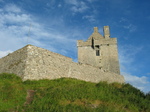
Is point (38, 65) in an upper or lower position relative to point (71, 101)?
upper

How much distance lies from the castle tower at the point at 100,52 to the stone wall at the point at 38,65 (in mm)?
15162

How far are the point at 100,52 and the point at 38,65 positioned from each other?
74.0 feet

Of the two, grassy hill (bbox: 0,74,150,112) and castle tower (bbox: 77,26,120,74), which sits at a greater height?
castle tower (bbox: 77,26,120,74)

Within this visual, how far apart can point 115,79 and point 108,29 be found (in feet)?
50.7

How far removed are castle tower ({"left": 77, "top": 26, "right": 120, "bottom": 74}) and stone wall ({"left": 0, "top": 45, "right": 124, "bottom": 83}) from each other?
49.7 feet

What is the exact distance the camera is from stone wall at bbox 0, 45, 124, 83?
587 inches

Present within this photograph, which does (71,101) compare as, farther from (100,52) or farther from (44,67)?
(100,52)

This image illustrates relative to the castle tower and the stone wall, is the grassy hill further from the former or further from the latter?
the castle tower

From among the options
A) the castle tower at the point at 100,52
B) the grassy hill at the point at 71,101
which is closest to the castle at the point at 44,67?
the grassy hill at the point at 71,101

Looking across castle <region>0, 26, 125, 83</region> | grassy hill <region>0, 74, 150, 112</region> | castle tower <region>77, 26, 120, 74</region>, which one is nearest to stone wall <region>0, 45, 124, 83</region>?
castle <region>0, 26, 125, 83</region>

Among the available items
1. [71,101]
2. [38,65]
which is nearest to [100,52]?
[38,65]

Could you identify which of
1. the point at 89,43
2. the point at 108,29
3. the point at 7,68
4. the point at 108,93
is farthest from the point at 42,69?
the point at 108,29

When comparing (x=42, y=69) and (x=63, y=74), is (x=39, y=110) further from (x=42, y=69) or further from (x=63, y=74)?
(x=63, y=74)

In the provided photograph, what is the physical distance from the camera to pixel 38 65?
51.0ft
